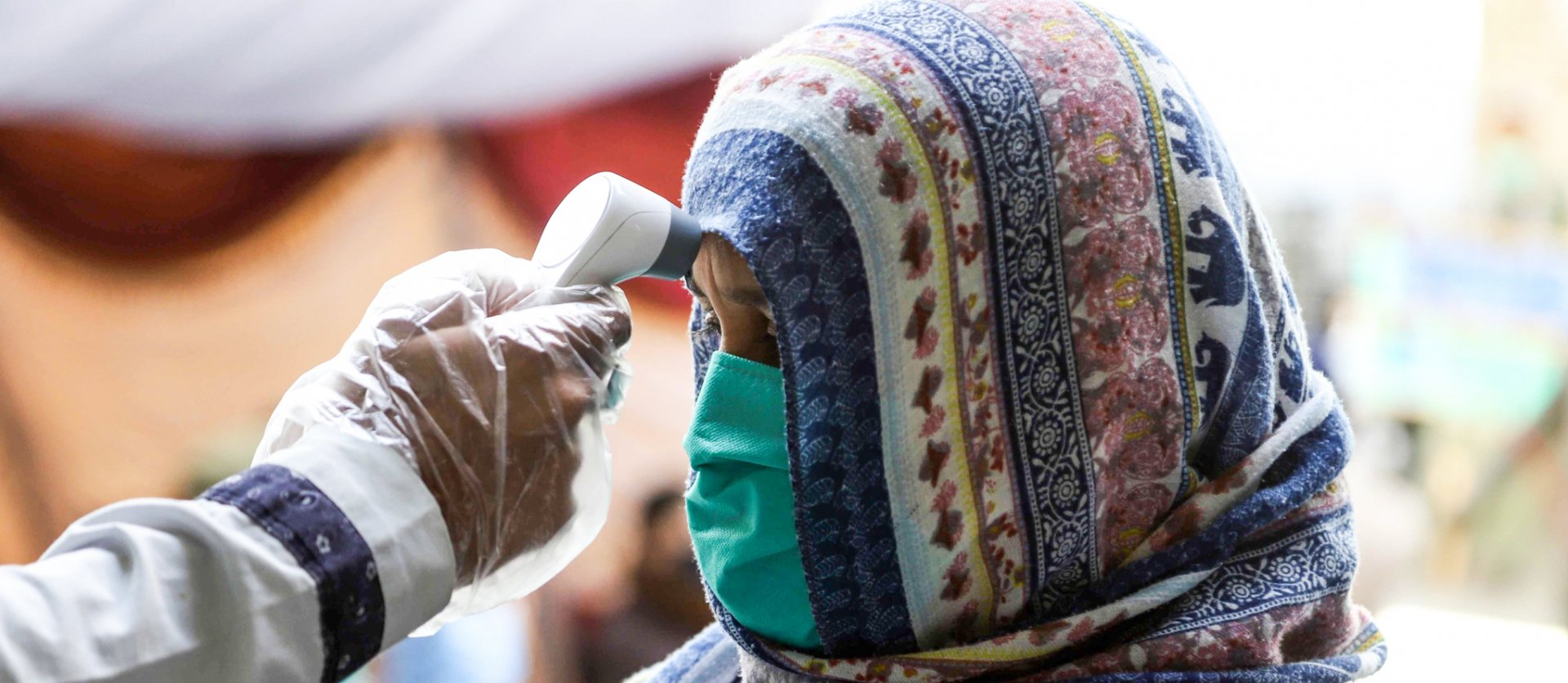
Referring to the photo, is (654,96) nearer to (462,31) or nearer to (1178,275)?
Result: (462,31)

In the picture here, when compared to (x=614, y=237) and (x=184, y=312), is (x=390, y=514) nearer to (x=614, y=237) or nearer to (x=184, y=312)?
(x=614, y=237)

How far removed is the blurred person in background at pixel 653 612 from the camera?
2.78 metres

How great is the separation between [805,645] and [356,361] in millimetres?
536

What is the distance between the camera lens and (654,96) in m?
2.61

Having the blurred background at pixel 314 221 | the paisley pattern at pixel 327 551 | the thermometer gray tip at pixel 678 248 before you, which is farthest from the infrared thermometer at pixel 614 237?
the blurred background at pixel 314 221

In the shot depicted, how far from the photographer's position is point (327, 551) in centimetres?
89

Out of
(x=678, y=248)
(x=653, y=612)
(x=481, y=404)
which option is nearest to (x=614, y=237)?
(x=678, y=248)

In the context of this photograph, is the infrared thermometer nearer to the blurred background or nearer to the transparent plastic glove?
the transparent plastic glove

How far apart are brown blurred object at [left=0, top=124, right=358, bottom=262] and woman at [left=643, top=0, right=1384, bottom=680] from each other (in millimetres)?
1584

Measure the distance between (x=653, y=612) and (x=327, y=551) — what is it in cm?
199

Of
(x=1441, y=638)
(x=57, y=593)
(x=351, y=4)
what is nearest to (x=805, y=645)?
(x=57, y=593)

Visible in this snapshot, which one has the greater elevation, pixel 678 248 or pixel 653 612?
pixel 678 248

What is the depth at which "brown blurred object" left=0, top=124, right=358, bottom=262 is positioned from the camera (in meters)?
2.08

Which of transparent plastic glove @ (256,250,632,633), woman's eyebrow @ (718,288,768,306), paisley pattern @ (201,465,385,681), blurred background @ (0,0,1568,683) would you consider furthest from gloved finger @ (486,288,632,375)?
Result: blurred background @ (0,0,1568,683)
